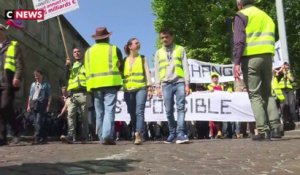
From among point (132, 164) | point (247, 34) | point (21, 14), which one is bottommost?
point (132, 164)

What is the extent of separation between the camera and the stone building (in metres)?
27.8

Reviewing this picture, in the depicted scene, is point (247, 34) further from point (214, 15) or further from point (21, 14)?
point (214, 15)

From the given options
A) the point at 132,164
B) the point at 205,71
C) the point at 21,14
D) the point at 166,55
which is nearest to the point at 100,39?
the point at 166,55

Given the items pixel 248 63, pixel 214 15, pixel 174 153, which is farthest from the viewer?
pixel 214 15

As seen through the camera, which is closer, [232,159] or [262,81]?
[232,159]

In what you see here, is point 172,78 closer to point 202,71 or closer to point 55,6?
point 55,6

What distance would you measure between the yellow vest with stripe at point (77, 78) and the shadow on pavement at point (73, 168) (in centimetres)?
530

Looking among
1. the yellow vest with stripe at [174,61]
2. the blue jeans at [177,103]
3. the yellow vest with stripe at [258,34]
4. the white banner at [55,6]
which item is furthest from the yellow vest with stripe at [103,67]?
the white banner at [55,6]

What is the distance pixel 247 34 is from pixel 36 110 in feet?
18.1

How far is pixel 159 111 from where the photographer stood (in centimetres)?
1541

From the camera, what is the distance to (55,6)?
12.7 metres

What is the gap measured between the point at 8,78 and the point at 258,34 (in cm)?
393

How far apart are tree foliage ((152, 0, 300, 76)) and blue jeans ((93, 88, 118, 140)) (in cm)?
2084

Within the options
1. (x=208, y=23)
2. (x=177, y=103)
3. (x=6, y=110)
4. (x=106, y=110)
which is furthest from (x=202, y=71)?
(x=208, y=23)
